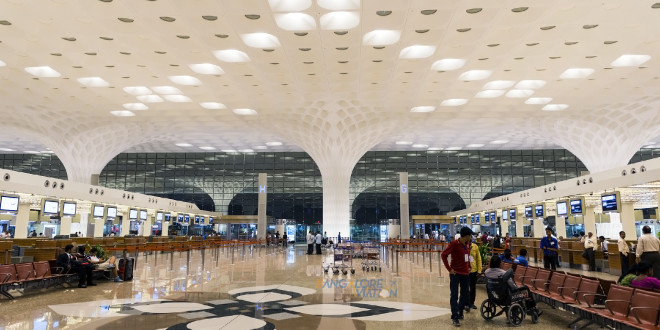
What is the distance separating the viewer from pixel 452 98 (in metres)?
23.3

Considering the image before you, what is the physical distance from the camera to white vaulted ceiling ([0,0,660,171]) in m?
13.3

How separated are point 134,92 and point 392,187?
28.7 metres

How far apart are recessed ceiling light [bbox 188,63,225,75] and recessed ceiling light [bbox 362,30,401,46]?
6915 millimetres

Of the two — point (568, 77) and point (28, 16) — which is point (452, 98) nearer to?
point (568, 77)

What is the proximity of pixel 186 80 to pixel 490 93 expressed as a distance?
612 inches

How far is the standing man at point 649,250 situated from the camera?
33.5 ft

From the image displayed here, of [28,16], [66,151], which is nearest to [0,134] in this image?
[66,151]

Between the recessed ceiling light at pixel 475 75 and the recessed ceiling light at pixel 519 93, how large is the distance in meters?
3.54

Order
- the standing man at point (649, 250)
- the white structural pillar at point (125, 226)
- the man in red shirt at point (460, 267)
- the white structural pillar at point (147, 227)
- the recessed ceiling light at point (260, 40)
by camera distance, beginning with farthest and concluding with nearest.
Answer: the white structural pillar at point (147, 227), the white structural pillar at point (125, 226), the recessed ceiling light at point (260, 40), the standing man at point (649, 250), the man in red shirt at point (460, 267)

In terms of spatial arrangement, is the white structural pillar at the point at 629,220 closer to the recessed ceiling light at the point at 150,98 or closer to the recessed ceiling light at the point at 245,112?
the recessed ceiling light at the point at 245,112

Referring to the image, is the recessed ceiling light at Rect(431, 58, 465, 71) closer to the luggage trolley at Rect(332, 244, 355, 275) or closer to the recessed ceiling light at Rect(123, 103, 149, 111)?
the luggage trolley at Rect(332, 244, 355, 275)

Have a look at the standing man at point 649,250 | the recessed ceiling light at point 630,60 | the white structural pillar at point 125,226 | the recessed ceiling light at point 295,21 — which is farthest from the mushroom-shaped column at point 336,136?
the standing man at point 649,250

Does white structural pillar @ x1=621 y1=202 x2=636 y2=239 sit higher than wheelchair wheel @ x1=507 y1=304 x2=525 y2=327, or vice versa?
white structural pillar @ x1=621 y1=202 x2=636 y2=239

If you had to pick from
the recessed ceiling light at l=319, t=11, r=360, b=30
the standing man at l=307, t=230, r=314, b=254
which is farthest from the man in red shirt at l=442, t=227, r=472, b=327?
the standing man at l=307, t=230, r=314, b=254
